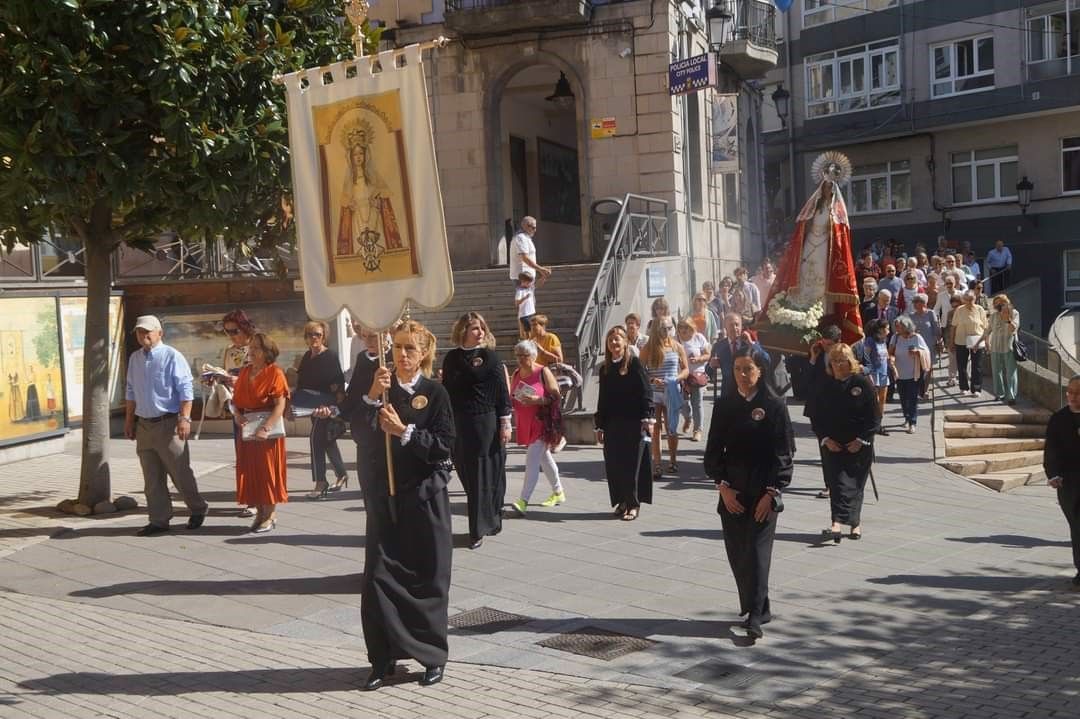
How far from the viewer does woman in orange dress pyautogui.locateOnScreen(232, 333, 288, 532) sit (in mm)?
10492

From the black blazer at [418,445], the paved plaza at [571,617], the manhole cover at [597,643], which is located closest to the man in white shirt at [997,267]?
the paved plaza at [571,617]

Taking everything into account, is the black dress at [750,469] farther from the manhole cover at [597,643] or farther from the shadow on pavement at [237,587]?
the shadow on pavement at [237,587]

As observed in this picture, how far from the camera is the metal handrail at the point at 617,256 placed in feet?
56.4

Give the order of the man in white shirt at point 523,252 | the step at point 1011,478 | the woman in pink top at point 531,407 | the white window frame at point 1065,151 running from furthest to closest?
the white window frame at point 1065,151, the man in white shirt at point 523,252, the step at point 1011,478, the woman in pink top at point 531,407

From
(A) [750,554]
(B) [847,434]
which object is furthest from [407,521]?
(B) [847,434]

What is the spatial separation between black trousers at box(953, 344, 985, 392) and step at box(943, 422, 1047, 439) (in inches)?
76.2

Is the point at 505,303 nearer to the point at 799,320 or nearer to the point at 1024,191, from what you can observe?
the point at 799,320

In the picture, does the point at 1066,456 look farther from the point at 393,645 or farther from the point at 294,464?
the point at 294,464

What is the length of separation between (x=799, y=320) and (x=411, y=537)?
26.1 feet

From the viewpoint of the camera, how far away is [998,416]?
17.5m

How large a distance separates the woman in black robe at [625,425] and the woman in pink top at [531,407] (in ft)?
1.77

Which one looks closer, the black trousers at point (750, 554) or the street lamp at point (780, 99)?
the black trousers at point (750, 554)

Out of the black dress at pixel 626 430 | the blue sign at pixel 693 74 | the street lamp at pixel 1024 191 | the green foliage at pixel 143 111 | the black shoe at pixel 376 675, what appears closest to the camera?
the black shoe at pixel 376 675

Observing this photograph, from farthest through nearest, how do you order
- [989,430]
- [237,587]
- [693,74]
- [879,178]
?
1. [879,178]
2. [693,74]
3. [989,430]
4. [237,587]
